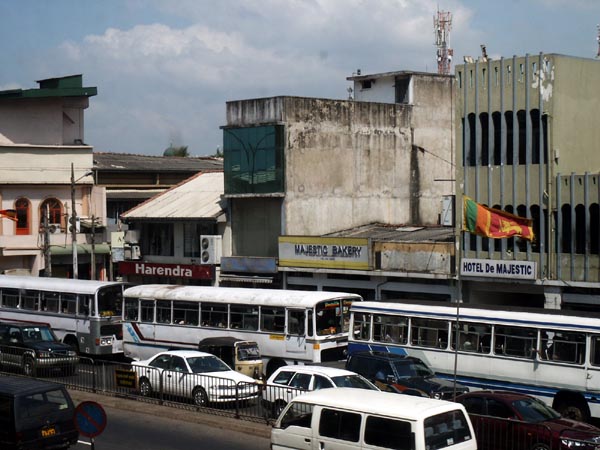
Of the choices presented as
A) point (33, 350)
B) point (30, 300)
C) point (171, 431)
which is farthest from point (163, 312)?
point (171, 431)

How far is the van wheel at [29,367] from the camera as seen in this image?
92.1 feet

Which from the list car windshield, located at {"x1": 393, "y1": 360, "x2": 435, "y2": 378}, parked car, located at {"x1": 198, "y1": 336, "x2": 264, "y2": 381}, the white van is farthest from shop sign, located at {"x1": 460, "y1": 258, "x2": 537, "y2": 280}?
the white van

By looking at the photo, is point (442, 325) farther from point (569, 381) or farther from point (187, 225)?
point (187, 225)

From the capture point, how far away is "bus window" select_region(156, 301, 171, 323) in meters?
32.5

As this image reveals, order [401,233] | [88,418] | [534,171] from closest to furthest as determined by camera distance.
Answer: [88,418] < [534,171] < [401,233]

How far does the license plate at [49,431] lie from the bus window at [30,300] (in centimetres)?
1916

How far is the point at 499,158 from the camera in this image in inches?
1369

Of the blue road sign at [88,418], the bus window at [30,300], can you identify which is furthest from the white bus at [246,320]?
the blue road sign at [88,418]

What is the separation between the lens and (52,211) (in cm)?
5481

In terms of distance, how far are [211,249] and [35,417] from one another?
26.6 metres

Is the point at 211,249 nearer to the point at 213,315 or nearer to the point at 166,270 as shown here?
the point at 166,270

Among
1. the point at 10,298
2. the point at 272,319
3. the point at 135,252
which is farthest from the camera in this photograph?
the point at 135,252

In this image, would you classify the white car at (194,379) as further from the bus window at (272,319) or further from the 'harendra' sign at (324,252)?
the 'harendra' sign at (324,252)

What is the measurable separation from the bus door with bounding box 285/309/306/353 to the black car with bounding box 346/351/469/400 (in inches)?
164
